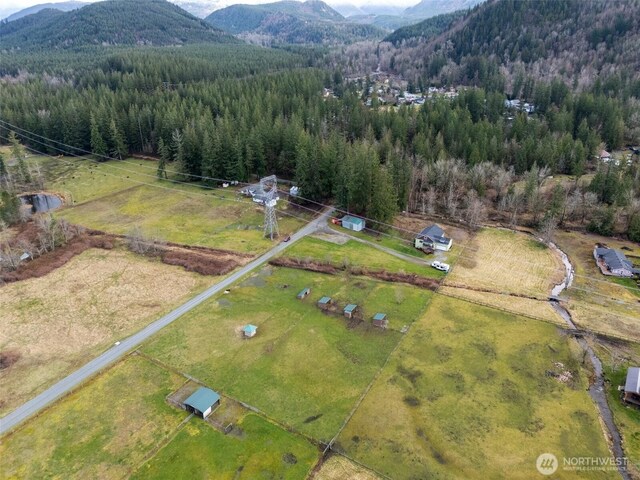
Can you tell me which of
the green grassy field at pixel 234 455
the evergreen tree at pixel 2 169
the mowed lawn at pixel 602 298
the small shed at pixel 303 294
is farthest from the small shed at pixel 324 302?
the evergreen tree at pixel 2 169

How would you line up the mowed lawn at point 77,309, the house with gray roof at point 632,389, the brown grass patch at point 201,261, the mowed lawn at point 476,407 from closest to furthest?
the mowed lawn at point 476,407, the house with gray roof at point 632,389, the mowed lawn at point 77,309, the brown grass patch at point 201,261

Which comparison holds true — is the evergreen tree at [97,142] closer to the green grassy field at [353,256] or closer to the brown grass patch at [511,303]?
the green grassy field at [353,256]

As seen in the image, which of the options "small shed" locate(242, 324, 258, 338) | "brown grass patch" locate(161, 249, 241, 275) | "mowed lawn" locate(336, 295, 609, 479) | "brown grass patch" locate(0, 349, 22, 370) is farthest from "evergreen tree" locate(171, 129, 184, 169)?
"mowed lawn" locate(336, 295, 609, 479)

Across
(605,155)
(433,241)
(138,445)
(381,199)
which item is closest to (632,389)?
(433,241)

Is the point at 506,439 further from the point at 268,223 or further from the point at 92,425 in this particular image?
the point at 268,223

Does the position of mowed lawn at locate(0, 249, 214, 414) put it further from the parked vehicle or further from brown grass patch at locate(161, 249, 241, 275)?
the parked vehicle

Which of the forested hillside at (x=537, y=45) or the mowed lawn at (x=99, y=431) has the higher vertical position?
the forested hillside at (x=537, y=45)

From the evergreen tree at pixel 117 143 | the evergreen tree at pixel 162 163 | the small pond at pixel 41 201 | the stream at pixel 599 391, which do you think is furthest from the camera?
the evergreen tree at pixel 117 143
